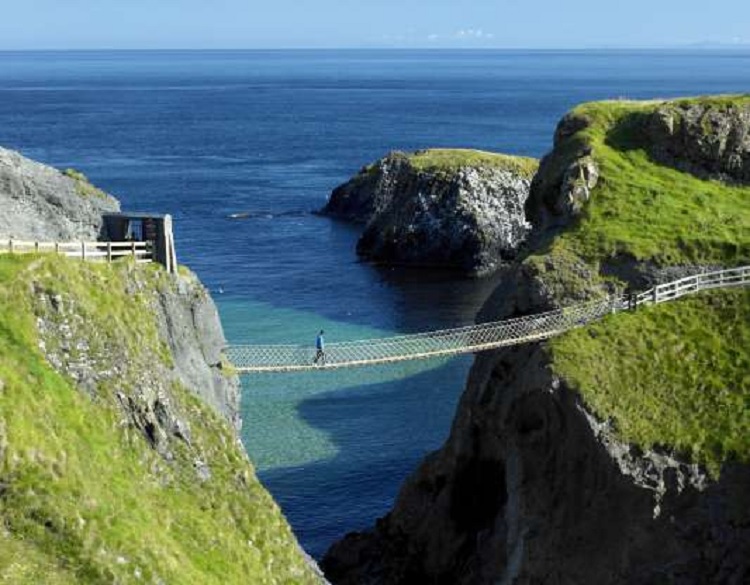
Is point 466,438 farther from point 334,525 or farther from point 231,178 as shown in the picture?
point 231,178

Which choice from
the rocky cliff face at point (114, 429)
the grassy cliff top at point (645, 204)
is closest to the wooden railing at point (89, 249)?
the rocky cliff face at point (114, 429)

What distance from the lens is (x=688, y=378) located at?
4081 cm

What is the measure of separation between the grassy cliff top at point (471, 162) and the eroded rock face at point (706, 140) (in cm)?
5079

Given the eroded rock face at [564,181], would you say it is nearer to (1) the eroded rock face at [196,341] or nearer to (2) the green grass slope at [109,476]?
(1) the eroded rock face at [196,341]

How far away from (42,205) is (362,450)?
81.6 ft

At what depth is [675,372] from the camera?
135 ft

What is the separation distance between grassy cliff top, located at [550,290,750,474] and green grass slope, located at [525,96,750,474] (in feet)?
0.13

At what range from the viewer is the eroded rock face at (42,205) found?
35219mm

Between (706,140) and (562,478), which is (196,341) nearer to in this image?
(562,478)

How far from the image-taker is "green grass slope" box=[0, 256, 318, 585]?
84.1 feet

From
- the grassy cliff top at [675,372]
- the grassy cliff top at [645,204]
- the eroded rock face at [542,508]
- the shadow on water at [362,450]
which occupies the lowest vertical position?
the shadow on water at [362,450]

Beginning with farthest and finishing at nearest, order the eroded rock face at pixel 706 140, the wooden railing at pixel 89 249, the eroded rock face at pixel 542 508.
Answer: the eroded rock face at pixel 706 140 < the eroded rock face at pixel 542 508 < the wooden railing at pixel 89 249

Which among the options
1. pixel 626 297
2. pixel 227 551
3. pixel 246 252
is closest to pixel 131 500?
pixel 227 551

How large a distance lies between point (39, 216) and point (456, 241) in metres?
68.3
